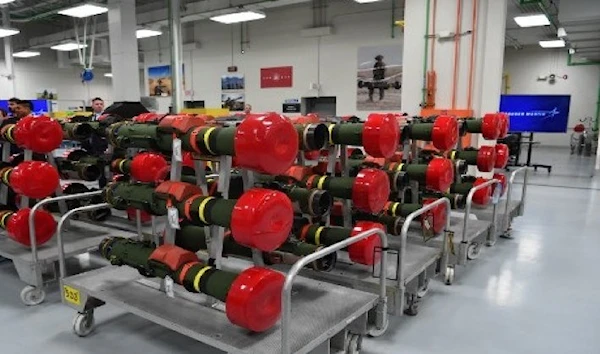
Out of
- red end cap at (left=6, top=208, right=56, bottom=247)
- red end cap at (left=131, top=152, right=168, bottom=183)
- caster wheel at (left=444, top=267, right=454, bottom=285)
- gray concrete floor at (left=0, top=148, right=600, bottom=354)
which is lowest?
gray concrete floor at (left=0, top=148, right=600, bottom=354)

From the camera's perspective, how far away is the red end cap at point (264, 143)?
74.4 inches

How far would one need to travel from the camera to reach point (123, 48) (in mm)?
8484

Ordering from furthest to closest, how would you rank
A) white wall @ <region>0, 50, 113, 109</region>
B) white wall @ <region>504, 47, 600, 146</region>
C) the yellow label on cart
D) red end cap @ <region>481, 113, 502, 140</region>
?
white wall @ <region>0, 50, 113, 109</region> < white wall @ <region>504, 47, 600, 146</region> < red end cap @ <region>481, 113, 502, 140</region> < the yellow label on cart

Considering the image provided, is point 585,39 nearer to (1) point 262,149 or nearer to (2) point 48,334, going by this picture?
(1) point 262,149

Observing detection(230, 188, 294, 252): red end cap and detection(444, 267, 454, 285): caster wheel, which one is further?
detection(444, 267, 454, 285): caster wheel

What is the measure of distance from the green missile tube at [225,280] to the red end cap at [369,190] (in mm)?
954

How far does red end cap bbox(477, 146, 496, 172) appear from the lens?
4.25m

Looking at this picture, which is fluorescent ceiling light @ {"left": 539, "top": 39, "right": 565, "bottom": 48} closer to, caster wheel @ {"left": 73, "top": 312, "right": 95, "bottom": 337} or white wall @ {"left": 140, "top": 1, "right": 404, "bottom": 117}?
white wall @ {"left": 140, "top": 1, "right": 404, "bottom": 117}

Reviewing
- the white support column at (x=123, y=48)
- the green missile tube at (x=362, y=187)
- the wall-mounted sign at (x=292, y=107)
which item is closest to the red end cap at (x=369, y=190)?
the green missile tube at (x=362, y=187)

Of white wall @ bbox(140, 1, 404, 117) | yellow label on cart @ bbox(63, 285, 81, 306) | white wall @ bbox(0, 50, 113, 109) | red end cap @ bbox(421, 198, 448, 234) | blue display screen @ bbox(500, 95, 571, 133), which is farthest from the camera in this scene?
white wall @ bbox(0, 50, 113, 109)

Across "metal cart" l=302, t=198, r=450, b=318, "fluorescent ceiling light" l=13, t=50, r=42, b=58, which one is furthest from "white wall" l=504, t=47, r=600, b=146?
"fluorescent ceiling light" l=13, t=50, r=42, b=58

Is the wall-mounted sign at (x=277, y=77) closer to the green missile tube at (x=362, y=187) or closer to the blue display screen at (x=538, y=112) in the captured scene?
the blue display screen at (x=538, y=112)

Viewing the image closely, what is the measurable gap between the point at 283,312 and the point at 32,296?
238cm

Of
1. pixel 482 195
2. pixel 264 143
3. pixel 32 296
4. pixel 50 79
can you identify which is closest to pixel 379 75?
pixel 482 195
